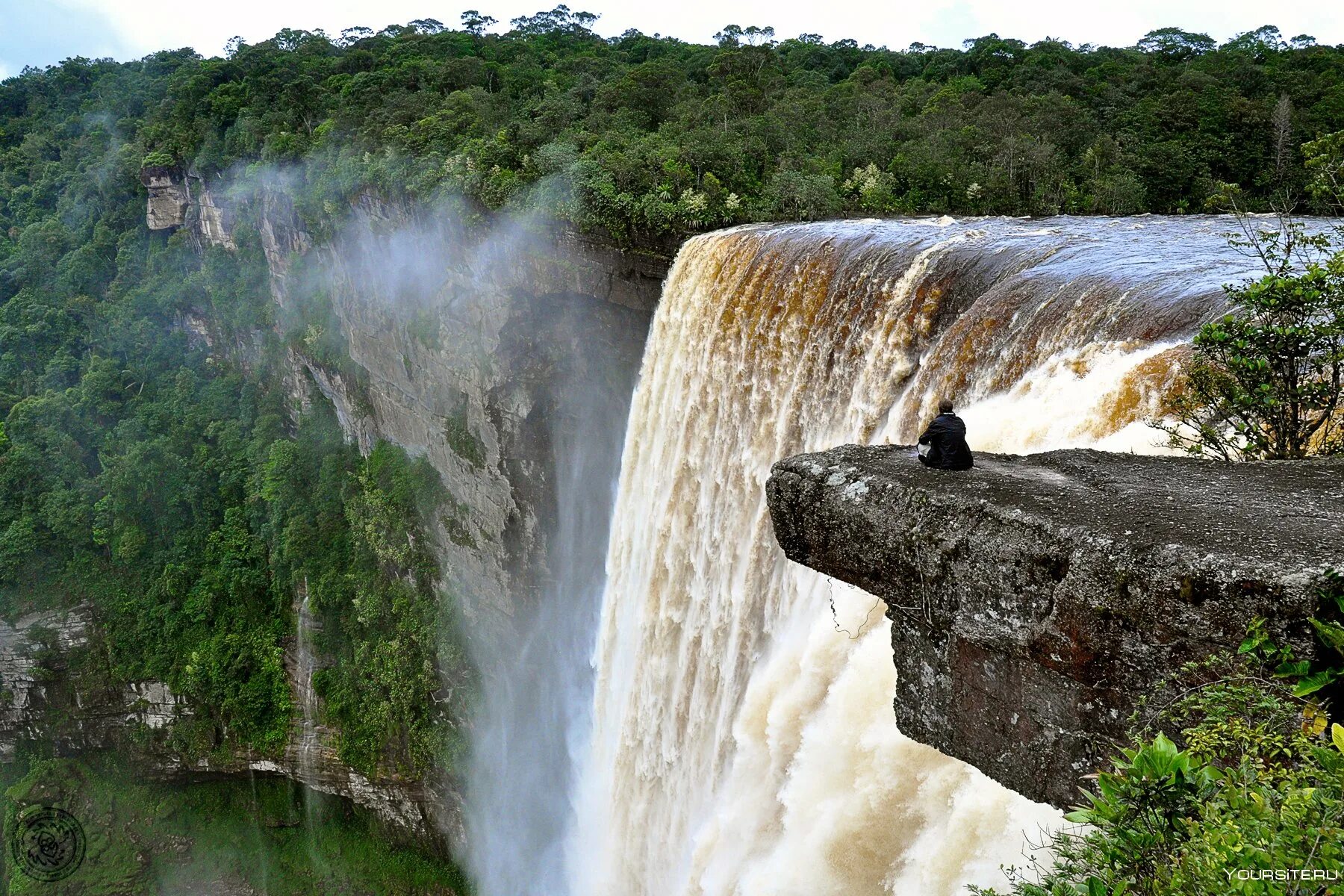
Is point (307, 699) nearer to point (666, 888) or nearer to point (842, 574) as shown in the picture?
point (666, 888)

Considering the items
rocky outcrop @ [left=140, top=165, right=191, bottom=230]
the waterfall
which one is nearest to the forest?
rocky outcrop @ [left=140, top=165, right=191, bottom=230]

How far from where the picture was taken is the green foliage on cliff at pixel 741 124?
1961 cm

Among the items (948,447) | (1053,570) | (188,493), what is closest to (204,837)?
(188,493)

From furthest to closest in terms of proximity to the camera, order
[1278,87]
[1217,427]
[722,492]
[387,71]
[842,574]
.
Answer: [387,71], [1278,87], [722,492], [1217,427], [842,574]

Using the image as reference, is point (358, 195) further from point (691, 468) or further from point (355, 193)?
point (691, 468)

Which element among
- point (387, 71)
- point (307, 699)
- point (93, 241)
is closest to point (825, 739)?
point (307, 699)

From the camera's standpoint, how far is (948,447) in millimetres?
4793

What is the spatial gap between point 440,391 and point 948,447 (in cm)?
2070

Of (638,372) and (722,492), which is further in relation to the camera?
(638,372)

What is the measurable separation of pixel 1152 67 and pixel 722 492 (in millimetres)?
22896

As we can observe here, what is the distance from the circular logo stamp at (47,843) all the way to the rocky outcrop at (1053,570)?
28203 millimetres

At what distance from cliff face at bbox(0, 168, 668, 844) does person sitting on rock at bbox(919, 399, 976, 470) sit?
1222 cm

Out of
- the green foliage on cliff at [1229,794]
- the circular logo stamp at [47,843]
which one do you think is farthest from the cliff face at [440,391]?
the green foliage on cliff at [1229,794]

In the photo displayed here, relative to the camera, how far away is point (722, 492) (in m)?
12.5
